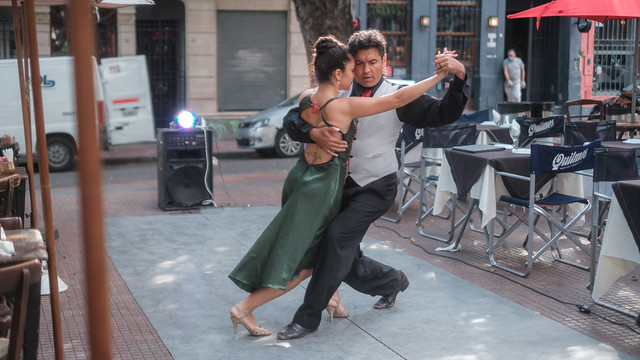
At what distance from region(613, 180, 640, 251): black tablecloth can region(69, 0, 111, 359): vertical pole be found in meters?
4.33

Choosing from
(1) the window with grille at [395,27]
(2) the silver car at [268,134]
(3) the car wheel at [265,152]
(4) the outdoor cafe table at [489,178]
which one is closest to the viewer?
(4) the outdoor cafe table at [489,178]

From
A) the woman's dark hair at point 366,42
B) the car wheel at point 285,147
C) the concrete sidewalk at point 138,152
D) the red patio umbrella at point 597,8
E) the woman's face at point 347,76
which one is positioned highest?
the red patio umbrella at point 597,8

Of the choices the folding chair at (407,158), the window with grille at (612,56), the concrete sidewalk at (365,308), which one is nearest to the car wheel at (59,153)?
the concrete sidewalk at (365,308)

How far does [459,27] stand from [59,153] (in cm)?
1297

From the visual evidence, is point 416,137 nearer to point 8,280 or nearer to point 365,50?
point 365,50

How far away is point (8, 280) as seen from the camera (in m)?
3.13

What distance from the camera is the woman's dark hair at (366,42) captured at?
16.1 feet

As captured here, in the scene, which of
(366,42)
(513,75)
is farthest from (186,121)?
(513,75)

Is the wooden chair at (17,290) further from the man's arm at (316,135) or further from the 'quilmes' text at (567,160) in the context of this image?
the 'quilmes' text at (567,160)

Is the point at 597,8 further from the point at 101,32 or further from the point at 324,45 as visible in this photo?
the point at 101,32

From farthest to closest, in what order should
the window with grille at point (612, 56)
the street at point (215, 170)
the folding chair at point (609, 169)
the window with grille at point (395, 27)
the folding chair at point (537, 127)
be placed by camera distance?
the window with grille at point (612, 56) → the window with grille at point (395, 27) → the street at point (215, 170) → the folding chair at point (537, 127) → the folding chair at point (609, 169)

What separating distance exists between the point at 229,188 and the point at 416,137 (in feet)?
12.6

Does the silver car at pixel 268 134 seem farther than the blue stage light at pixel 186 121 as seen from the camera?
Yes

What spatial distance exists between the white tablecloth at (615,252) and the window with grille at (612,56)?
20.2 m
